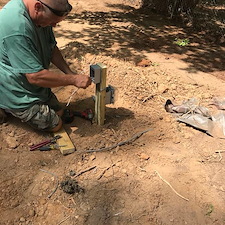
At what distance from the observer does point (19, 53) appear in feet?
7.77

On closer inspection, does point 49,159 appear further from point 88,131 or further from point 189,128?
point 189,128

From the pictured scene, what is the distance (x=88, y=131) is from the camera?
3.12 metres

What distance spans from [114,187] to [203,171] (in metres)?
0.91

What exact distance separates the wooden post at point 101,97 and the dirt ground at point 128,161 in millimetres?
119

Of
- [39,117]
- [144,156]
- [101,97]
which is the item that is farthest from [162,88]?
[39,117]

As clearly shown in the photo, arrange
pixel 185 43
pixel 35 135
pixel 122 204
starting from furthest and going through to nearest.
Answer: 1. pixel 185 43
2. pixel 35 135
3. pixel 122 204

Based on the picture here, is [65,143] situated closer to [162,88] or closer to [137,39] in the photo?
[162,88]

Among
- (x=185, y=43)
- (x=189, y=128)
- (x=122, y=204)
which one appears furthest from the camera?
(x=185, y=43)

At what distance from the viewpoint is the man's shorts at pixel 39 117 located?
2.86m

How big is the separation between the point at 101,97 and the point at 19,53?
3.09ft

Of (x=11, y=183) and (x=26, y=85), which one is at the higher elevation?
(x=26, y=85)

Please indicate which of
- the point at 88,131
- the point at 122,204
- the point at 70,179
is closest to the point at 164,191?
the point at 122,204

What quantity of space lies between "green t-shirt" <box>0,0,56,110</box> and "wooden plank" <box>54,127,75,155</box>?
0.45m

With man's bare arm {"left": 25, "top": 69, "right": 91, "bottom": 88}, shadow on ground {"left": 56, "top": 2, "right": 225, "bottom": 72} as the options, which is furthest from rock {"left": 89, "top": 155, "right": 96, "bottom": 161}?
shadow on ground {"left": 56, "top": 2, "right": 225, "bottom": 72}
